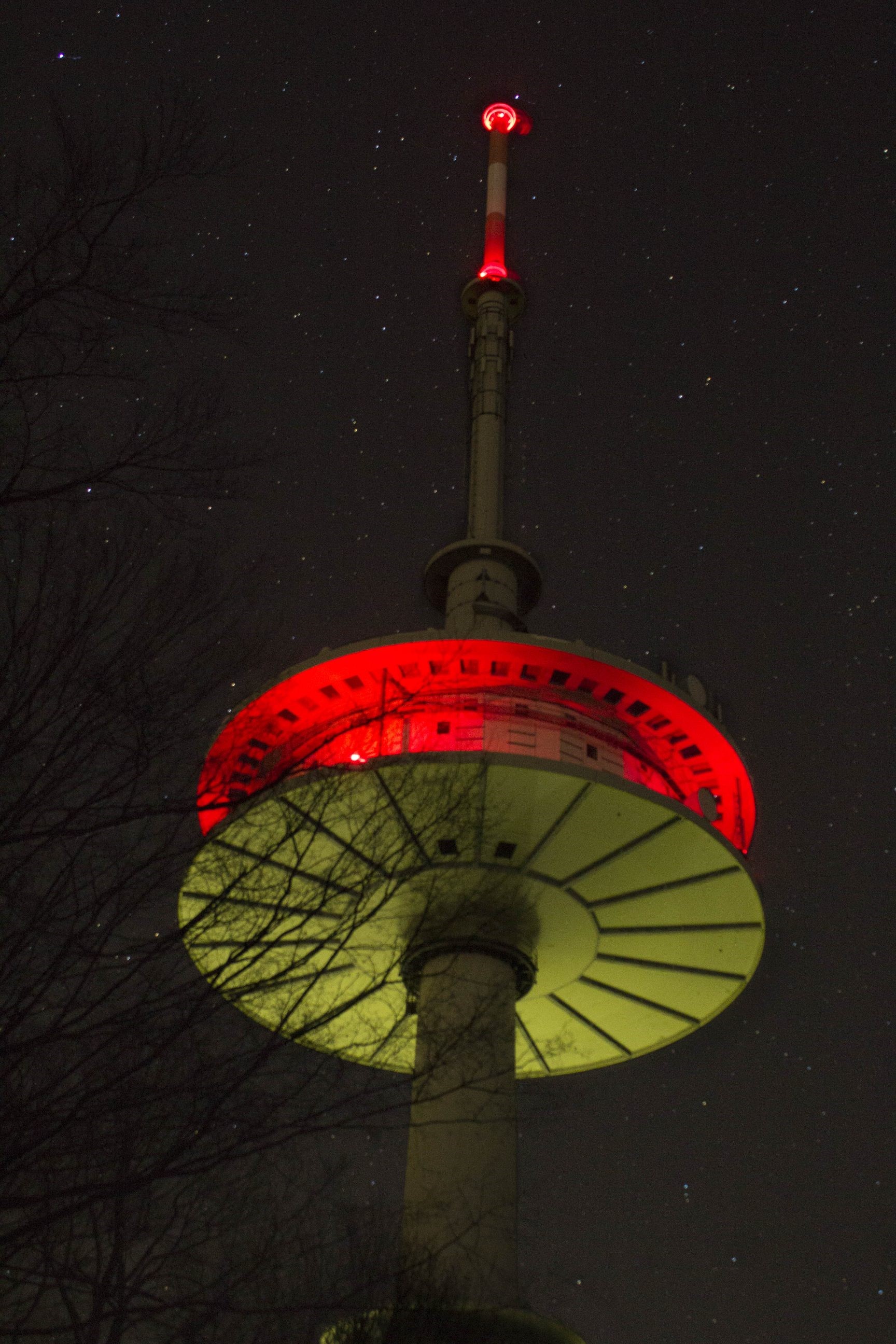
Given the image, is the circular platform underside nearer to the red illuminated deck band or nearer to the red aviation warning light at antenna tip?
the red illuminated deck band

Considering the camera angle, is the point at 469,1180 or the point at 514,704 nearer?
the point at 469,1180

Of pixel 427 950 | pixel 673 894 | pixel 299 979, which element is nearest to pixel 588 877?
pixel 673 894

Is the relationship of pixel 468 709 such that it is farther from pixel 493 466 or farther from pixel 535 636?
pixel 493 466

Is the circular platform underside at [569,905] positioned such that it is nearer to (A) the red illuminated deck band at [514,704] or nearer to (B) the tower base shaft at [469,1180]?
(A) the red illuminated deck band at [514,704]

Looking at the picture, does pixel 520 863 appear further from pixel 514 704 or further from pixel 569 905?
pixel 514 704

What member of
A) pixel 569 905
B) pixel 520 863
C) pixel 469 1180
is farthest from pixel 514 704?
pixel 469 1180

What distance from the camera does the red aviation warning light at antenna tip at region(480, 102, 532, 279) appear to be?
105ft

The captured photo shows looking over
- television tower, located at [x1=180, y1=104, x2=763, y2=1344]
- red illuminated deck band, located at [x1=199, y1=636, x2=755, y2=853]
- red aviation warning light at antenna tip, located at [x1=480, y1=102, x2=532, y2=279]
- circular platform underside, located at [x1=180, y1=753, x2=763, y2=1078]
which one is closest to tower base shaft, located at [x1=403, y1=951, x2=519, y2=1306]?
television tower, located at [x1=180, y1=104, x2=763, y2=1344]

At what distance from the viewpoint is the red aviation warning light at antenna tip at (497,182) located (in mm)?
→ 32062

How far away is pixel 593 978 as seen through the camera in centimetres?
2402

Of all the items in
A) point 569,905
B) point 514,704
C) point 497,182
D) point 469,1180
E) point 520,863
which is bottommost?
point 469,1180

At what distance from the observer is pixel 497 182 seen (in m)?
33.9

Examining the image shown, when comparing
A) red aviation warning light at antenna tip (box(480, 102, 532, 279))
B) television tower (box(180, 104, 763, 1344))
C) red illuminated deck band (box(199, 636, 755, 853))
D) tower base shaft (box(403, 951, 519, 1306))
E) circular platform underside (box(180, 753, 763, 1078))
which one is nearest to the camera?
circular platform underside (box(180, 753, 763, 1078))

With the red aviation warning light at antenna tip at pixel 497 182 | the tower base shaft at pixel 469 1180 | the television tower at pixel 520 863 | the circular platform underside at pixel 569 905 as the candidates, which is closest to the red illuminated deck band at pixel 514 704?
the television tower at pixel 520 863
